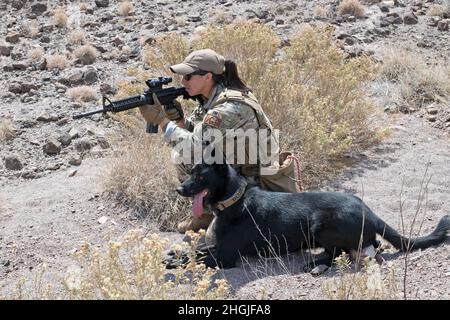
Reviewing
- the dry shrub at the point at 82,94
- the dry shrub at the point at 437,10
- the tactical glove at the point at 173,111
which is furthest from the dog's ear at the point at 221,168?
the dry shrub at the point at 437,10

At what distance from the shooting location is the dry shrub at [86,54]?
1155cm

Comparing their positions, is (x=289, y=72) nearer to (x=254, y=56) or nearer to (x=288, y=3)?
(x=254, y=56)

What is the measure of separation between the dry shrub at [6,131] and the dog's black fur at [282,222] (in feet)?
15.8

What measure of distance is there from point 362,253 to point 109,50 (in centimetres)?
791

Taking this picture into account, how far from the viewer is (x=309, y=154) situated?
7.15m

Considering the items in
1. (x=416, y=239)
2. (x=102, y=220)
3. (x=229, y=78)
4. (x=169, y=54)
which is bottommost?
(x=102, y=220)

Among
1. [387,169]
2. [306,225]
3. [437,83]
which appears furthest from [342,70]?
[306,225]

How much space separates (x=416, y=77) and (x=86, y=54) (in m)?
5.18

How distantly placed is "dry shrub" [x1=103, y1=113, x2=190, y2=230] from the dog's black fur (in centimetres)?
129

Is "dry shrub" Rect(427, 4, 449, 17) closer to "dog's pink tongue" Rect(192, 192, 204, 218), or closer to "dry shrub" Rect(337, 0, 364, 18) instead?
"dry shrub" Rect(337, 0, 364, 18)

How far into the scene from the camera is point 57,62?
11328mm

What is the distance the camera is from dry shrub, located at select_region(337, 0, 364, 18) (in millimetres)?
12812

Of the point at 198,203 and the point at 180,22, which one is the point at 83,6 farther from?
the point at 198,203

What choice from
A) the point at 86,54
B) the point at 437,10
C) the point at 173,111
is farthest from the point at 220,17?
the point at 173,111
